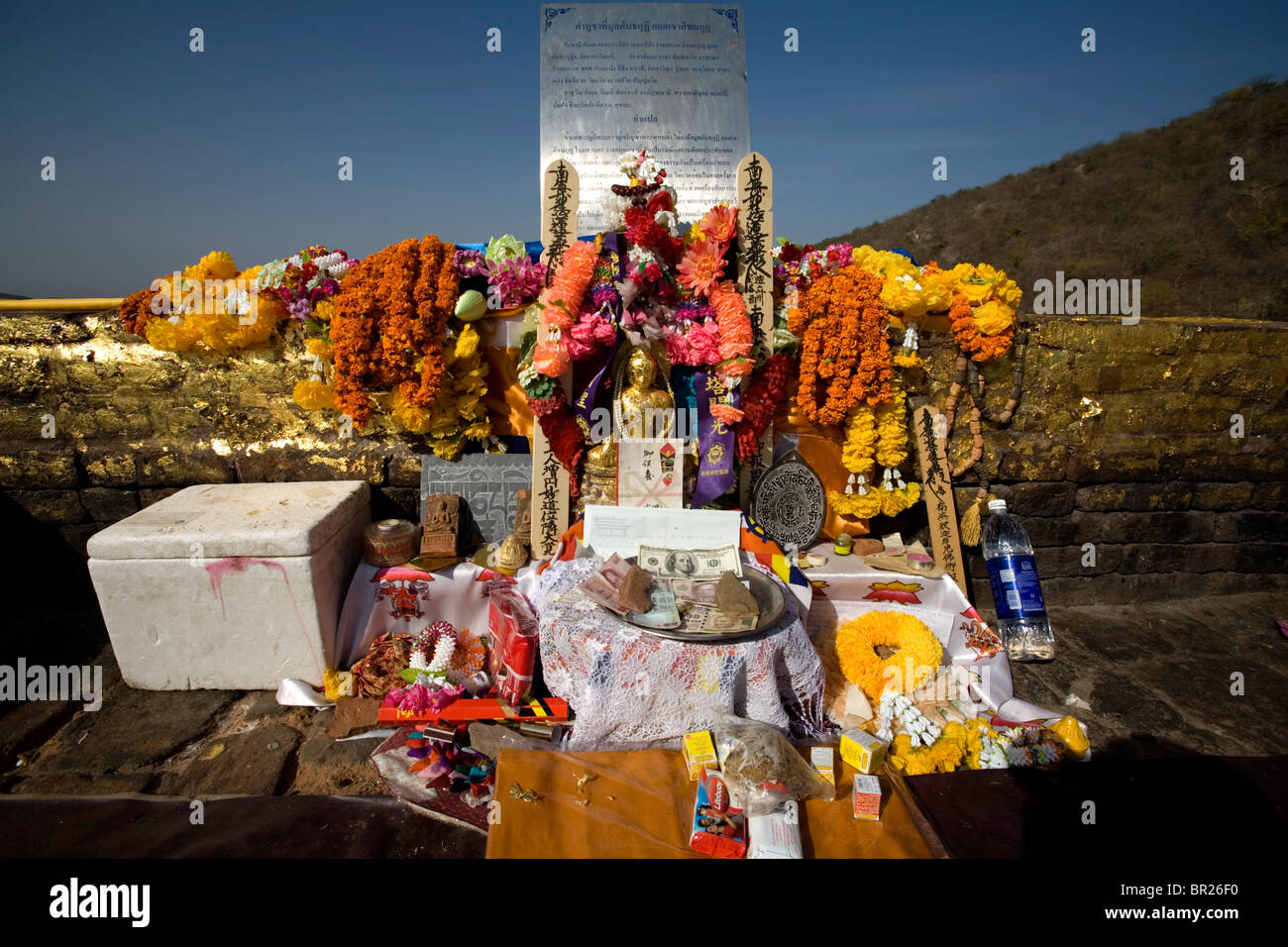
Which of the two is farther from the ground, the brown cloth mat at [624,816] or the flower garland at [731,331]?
the flower garland at [731,331]

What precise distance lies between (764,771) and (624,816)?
1.89ft

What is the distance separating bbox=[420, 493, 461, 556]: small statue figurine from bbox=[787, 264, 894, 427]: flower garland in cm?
231

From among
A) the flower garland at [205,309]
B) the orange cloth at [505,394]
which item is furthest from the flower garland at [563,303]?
the flower garland at [205,309]

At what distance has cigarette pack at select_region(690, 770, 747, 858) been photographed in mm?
2289

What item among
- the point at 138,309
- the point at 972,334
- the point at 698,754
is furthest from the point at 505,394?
the point at 972,334

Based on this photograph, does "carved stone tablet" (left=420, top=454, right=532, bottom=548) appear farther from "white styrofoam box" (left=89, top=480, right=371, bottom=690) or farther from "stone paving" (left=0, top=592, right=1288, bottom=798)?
"stone paving" (left=0, top=592, right=1288, bottom=798)

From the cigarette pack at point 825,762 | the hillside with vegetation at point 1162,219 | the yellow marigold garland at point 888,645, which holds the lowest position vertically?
the cigarette pack at point 825,762

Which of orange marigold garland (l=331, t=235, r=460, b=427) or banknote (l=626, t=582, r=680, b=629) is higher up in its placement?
orange marigold garland (l=331, t=235, r=460, b=427)

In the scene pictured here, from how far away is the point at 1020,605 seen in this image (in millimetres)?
3961

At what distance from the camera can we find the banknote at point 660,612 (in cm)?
280

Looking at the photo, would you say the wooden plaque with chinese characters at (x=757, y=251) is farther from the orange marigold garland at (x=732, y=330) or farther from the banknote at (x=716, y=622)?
the banknote at (x=716, y=622)

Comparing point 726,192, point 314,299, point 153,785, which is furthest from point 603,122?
point 153,785

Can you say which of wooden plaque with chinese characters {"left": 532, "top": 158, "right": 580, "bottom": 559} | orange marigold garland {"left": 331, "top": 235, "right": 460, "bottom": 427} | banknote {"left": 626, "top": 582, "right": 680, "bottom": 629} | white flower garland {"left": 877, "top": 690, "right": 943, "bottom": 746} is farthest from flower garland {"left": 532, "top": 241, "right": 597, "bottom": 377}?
white flower garland {"left": 877, "top": 690, "right": 943, "bottom": 746}

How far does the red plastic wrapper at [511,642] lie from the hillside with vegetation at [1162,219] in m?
14.1
